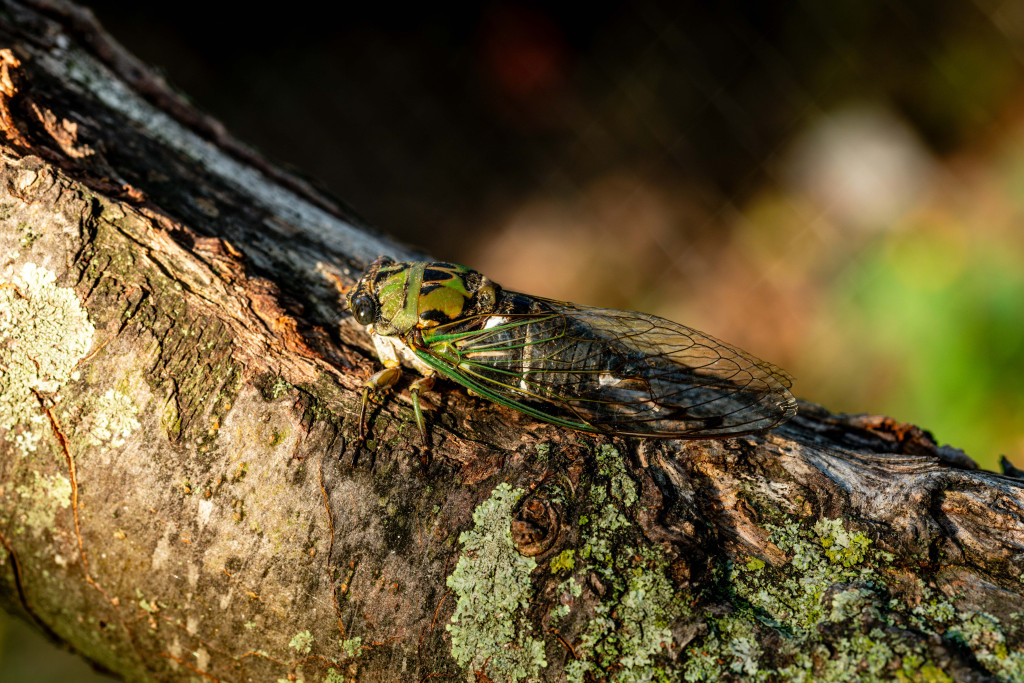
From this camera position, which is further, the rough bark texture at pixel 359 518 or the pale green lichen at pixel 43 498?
the pale green lichen at pixel 43 498

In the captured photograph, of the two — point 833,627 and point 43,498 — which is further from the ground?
point 833,627

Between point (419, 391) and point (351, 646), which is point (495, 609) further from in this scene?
point (419, 391)

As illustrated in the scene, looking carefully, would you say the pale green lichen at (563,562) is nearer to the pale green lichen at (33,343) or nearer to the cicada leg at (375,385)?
the cicada leg at (375,385)

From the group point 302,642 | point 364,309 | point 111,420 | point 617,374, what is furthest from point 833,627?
point 111,420

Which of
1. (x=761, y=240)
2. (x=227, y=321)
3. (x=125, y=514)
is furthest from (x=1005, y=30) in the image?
(x=125, y=514)

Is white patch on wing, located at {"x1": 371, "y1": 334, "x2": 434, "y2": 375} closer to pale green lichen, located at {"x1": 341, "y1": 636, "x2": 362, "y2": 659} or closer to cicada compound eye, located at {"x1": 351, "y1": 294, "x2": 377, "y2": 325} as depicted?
cicada compound eye, located at {"x1": 351, "y1": 294, "x2": 377, "y2": 325}

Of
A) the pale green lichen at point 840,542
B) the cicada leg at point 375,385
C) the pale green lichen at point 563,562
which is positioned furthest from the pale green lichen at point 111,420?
the pale green lichen at point 840,542

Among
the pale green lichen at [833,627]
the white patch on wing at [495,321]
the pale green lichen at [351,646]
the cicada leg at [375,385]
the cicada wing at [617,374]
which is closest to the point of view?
the pale green lichen at [833,627]
